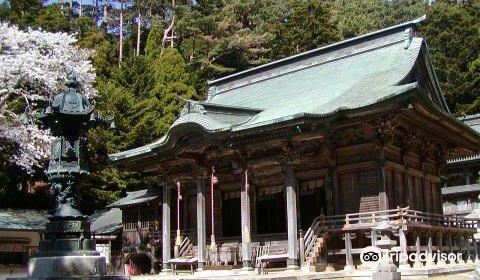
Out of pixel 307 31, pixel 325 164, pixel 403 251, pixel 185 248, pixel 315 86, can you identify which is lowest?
pixel 403 251

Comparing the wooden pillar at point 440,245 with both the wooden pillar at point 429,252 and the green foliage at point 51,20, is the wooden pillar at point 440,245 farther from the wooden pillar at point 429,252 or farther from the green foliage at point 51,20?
the green foliage at point 51,20

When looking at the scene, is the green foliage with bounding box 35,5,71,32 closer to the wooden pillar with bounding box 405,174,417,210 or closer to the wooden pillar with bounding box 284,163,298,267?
the wooden pillar with bounding box 284,163,298,267

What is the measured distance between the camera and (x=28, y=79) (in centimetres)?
2361

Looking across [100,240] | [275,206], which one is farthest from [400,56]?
[100,240]

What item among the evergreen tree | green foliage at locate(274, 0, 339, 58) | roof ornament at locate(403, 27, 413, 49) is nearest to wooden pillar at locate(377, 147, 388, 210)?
roof ornament at locate(403, 27, 413, 49)

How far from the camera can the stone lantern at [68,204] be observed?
11461mm

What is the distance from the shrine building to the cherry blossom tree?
13.1ft

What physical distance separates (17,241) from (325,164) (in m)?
16.4

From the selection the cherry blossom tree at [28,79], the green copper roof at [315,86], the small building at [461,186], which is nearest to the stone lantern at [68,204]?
the green copper roof at [315,86]

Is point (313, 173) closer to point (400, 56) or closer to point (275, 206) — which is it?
point (275, 206)

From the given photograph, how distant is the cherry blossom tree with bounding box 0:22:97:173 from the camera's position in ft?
73.6

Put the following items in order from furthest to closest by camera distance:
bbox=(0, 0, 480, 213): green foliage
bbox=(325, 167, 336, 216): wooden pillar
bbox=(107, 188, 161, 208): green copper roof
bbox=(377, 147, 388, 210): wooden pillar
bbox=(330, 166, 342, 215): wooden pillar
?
bbox=(0, 0, 480, 213): green foliage < bbox=(107, 188, 161, 208): green copper roof < bbox=(325, 167, 336, 216): wooden pillar < bbox=(330, 166, 342, 215): wooden pillar < bbox=(377, 147, 388, 210): wooden pillar

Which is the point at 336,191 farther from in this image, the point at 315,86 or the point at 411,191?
the point at 315,86

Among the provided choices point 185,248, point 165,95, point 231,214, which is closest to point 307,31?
point 165,95
